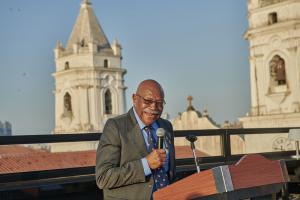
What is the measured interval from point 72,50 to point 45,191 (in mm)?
34505

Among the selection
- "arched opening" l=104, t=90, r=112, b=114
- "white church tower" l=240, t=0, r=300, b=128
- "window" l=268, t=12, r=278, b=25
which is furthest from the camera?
"arched opening" l=104, t=90, r=112, b=114

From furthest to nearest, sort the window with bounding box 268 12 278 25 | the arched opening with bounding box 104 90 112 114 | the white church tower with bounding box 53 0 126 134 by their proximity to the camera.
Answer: the arched opening with bounding box 104 90 112 114
the white church tower with bounding box 53 0 126 134
the window with bounding box 268 12 278 25

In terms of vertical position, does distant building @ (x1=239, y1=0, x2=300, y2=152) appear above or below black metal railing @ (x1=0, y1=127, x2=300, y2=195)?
above

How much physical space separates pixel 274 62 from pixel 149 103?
21606 millimetres

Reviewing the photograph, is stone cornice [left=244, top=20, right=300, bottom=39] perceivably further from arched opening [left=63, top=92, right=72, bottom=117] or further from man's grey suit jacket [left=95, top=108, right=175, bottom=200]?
man's grey suit jacket [left=95, top=108, right=175, bottom=200]

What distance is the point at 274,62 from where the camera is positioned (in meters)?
23.9

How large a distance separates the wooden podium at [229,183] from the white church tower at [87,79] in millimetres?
35476

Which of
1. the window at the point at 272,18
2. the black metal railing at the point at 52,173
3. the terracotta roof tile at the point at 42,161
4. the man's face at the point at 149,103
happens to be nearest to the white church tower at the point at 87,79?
the terracotta roof tile at the point at 42,161

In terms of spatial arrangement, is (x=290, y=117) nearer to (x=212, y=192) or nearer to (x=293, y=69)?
(x=293, y=69)

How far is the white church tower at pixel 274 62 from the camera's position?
22.9 m

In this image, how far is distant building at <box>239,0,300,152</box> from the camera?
22.9m

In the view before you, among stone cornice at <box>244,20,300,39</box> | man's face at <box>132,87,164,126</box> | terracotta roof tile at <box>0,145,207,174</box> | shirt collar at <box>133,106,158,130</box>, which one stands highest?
stone cornice at <box>244,20,300,39</box>

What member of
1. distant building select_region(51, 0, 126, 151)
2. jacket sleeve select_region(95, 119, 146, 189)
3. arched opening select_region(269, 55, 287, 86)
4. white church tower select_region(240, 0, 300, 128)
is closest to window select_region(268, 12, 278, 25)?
white church tower select_region(240, 0, 300, 128)

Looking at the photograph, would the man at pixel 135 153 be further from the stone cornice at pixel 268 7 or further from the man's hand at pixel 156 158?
the stone cornice at pixel 268 7
